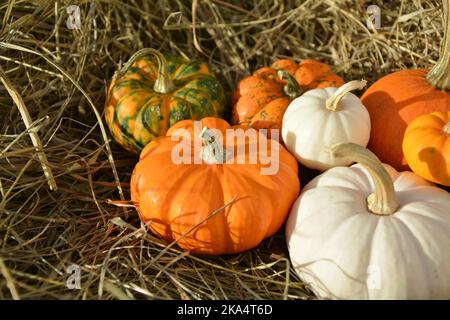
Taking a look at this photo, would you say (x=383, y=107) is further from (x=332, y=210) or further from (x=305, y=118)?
(x=332, y=210)

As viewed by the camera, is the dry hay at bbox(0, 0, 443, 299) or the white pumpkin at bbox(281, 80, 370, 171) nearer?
the dry hay at bbox(0, 0, 443, 299)

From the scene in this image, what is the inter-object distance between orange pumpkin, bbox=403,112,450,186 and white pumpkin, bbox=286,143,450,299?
8cm

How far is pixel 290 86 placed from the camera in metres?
2.74

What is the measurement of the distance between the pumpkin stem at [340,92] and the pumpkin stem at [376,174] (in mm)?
383

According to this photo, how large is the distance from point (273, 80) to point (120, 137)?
33.1 inches

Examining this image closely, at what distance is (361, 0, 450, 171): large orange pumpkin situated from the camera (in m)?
2.49

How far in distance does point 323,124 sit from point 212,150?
499 mm

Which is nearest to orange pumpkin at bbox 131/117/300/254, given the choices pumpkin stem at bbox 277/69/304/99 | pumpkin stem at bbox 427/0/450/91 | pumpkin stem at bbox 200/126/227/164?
pumpkin stem at bbox 200/126/227/164

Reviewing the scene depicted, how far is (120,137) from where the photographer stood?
2.78 meters

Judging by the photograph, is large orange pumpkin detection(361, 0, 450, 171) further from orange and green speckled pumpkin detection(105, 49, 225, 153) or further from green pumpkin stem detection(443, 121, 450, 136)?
orange and green speckled pumpkin detection(105, 49, 225, 153)

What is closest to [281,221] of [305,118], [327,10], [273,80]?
[305,118]

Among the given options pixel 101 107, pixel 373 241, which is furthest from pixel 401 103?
pixel 101 107

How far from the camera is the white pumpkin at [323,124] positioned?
2.39 m

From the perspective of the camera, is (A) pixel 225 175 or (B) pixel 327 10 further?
(B) pixel 327 10
